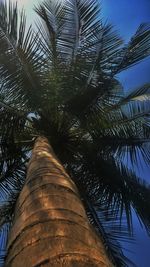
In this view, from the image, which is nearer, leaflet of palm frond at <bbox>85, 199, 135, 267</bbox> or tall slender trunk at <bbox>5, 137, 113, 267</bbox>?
tall slender trunk at <bbox>5, 137, 113, 267</bbox>

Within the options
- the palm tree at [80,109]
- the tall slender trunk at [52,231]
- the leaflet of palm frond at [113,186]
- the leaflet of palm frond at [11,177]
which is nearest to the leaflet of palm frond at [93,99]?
the palm tree at [80,109]

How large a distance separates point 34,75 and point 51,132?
4.27ft

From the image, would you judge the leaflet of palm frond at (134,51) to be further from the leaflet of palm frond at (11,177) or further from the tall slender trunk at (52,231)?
the tall slender trunk at (52,231)

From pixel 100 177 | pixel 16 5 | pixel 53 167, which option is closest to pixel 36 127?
pixel 100 177

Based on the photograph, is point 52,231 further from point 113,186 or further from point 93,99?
point 113,186

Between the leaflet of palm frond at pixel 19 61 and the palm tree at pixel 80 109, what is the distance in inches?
0.8

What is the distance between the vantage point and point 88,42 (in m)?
8.83

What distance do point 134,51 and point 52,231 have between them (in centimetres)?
648

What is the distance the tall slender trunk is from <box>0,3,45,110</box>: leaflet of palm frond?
4749mm

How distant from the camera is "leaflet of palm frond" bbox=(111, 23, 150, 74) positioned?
8391 millimetres

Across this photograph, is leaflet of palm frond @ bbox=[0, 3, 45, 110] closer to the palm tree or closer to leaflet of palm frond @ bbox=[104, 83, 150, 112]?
the palm tree

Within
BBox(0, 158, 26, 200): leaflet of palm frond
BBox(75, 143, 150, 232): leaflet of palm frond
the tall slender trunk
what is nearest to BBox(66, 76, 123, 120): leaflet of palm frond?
BBox(75, 143, 150, 232): leaflet of palm frond

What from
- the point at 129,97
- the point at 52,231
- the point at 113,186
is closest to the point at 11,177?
the point at 113,186

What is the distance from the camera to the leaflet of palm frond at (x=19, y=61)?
26.8 ft
